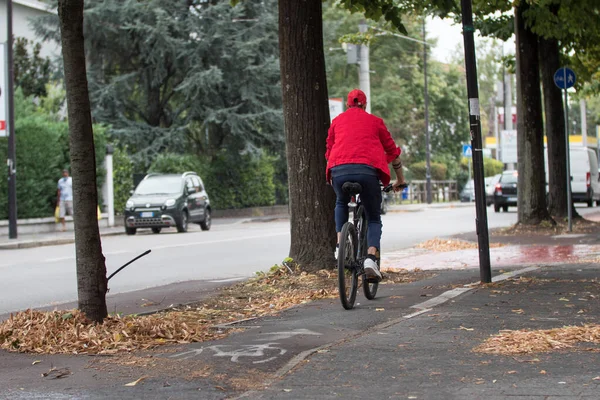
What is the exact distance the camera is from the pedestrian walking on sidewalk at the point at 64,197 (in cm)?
2952

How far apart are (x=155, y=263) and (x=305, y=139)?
21.3 feet

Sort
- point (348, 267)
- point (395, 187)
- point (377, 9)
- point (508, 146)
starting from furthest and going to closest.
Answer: point (508, 146)
point (377, 9)
point (395, 187)
point (348, 267)

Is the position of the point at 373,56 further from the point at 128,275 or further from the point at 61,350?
the point at 61,350

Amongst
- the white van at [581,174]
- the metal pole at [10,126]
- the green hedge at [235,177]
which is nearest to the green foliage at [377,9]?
the metal pole at [10,126]

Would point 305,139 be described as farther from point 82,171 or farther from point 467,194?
point 467,194

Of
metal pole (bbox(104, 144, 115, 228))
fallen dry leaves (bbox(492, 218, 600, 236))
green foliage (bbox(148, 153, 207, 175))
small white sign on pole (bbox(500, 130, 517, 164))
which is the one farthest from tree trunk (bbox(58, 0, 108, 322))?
small white sign on pole (bbox(500, 130, 517, 164))

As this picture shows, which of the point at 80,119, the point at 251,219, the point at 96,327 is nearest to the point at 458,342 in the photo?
the point at 96,327

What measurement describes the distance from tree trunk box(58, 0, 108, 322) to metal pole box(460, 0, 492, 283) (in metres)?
4.12

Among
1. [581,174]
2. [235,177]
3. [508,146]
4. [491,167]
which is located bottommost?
[581,174]

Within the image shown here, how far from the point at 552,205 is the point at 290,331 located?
1773 centimetres

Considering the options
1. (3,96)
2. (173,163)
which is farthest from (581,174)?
(3,96)

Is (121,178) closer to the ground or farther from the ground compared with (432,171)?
closer to the ground

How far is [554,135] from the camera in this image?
23859 mm

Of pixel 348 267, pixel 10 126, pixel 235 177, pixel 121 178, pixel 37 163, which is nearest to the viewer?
pixel 348 267
